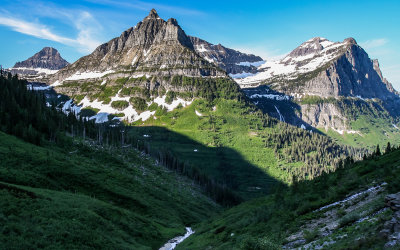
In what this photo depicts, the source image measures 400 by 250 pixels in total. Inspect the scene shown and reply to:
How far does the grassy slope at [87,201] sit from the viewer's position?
43.7 meters

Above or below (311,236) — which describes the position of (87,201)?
below

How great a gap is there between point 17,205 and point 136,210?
2146 inches

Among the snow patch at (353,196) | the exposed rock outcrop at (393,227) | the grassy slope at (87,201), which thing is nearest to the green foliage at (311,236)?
the exposed rock outcrop at (393,227)

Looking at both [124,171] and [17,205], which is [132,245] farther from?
[124,171]

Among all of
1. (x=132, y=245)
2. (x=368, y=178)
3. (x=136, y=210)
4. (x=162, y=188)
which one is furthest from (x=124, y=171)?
(x=368, y=178)

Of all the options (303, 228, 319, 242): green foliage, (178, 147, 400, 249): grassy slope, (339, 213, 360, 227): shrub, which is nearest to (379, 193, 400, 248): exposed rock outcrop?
(178, 147, 400, 249): grassy slope

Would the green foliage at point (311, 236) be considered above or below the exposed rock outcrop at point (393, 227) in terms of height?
below

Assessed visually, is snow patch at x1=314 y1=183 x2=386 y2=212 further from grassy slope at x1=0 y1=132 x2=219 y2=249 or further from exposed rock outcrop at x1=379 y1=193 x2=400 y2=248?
grassy slope at x1=0 y1=132 x2=219 y2=249

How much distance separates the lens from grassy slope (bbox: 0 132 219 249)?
143 ft

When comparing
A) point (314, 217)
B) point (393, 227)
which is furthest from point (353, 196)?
point (393, 227)

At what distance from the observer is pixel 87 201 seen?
6950 centimetres

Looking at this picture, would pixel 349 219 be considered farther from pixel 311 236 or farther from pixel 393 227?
pixel 393 227

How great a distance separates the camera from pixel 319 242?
81.4ft

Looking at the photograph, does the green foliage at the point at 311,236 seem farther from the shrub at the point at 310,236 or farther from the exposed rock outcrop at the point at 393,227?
the exposed rock outcrop at the point at 393,227
